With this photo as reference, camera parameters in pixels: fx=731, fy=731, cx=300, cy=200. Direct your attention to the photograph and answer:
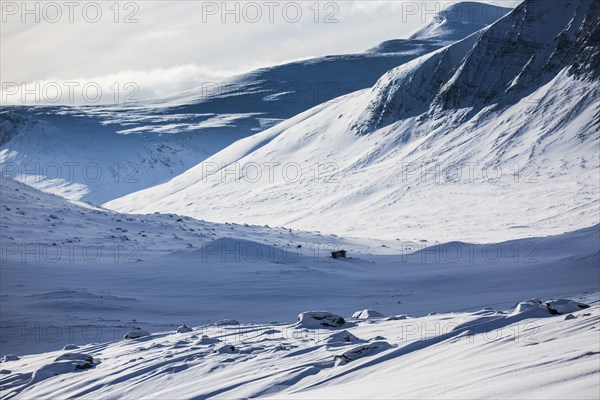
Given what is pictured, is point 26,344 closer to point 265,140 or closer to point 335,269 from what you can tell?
point 335,269


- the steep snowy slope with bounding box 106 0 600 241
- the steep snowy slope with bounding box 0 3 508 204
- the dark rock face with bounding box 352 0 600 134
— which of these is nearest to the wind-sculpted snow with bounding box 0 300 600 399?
the steep snowy slope with bounding box 106 0 600 241

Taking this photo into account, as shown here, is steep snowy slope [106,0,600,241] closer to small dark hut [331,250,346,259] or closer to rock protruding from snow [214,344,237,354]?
small dark hut [331,250,346,259]

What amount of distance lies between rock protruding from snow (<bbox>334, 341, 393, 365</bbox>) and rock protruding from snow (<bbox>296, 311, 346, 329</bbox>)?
11.9 feet

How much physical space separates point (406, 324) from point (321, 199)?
56.9 m

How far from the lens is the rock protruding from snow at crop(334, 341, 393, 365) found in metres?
10.9

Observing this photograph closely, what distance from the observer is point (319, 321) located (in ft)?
49.7

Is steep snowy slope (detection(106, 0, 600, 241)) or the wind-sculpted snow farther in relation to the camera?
steep snowy slope (detection(106, 0, 600, 241))

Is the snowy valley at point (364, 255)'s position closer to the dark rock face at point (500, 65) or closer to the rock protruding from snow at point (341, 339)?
the rock protruding from snow at point (341, 339)

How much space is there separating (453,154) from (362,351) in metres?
62.8

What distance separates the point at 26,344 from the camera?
17.9 metres

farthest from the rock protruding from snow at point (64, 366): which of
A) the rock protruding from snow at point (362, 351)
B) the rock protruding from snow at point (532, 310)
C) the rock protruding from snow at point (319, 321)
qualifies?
the rock protruding from snow at point (532, 310)

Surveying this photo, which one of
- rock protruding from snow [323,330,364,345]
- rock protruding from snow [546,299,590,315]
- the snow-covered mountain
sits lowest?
the snow-covered mountain

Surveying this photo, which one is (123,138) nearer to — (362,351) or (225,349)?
(225,349)

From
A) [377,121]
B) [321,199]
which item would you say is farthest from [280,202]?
[377,121]
